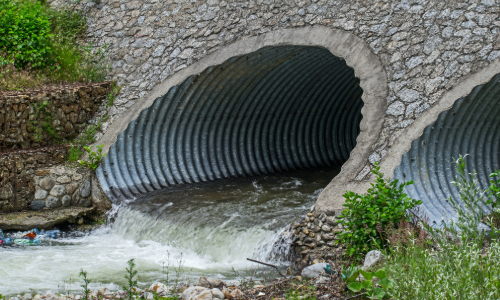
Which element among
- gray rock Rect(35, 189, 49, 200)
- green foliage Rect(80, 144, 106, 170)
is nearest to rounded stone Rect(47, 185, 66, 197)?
gray rock Rect(35, 189, 49, 200)

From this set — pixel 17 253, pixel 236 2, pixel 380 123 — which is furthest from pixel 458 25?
pixel 17 253

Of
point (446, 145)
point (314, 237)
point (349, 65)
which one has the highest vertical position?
point (349, 65)

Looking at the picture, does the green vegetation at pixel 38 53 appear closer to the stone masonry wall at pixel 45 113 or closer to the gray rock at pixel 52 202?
the stone masonry wall at pixel 45 113

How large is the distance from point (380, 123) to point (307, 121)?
430 centimetres

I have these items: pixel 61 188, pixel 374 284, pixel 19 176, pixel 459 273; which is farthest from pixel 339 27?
pixel 19 176

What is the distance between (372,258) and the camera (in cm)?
523

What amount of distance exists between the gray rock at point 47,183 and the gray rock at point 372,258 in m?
5.78

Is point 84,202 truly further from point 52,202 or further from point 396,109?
point 396,109

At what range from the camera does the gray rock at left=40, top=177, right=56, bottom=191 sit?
28.7 feet

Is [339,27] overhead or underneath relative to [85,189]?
overhead

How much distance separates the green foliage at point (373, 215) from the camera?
561 centimetres

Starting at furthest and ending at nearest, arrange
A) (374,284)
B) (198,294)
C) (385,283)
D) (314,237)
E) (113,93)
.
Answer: (113,93) < (314,237) < (198,294) < (374,284) < (385,283)

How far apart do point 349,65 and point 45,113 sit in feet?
17.8

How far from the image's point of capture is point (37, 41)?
34.8 feet
